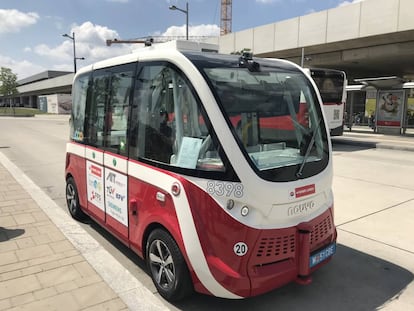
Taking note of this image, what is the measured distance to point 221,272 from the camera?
2.88m

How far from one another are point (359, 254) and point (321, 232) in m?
1.31

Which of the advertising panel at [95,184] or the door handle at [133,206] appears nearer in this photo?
the door handle at [133,206]

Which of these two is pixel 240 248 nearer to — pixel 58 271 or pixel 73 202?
pixel 58 271

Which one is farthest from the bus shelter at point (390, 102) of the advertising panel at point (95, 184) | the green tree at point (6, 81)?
the green tree at point (6, 81)

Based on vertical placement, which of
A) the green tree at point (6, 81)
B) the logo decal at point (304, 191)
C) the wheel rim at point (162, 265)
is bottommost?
the wheel rim at point (162, 265)

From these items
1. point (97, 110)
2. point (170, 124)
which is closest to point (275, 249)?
point (170, 124)

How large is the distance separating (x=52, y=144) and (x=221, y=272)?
14.5 metres

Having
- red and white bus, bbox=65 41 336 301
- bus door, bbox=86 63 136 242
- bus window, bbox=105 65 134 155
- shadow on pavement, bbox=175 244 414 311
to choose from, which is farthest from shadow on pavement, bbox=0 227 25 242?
shadow on pavement, bbox=175 244 414 311

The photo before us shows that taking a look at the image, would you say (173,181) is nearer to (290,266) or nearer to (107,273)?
(290,266)

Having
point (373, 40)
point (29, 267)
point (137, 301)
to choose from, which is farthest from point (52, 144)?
point (373, 40)

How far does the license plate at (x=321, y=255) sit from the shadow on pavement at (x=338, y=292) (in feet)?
1.22

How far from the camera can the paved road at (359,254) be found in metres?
3.38

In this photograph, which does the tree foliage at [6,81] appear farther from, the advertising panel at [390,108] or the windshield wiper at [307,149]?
the windshield wiper at [307,149]

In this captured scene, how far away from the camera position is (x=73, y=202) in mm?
5512
